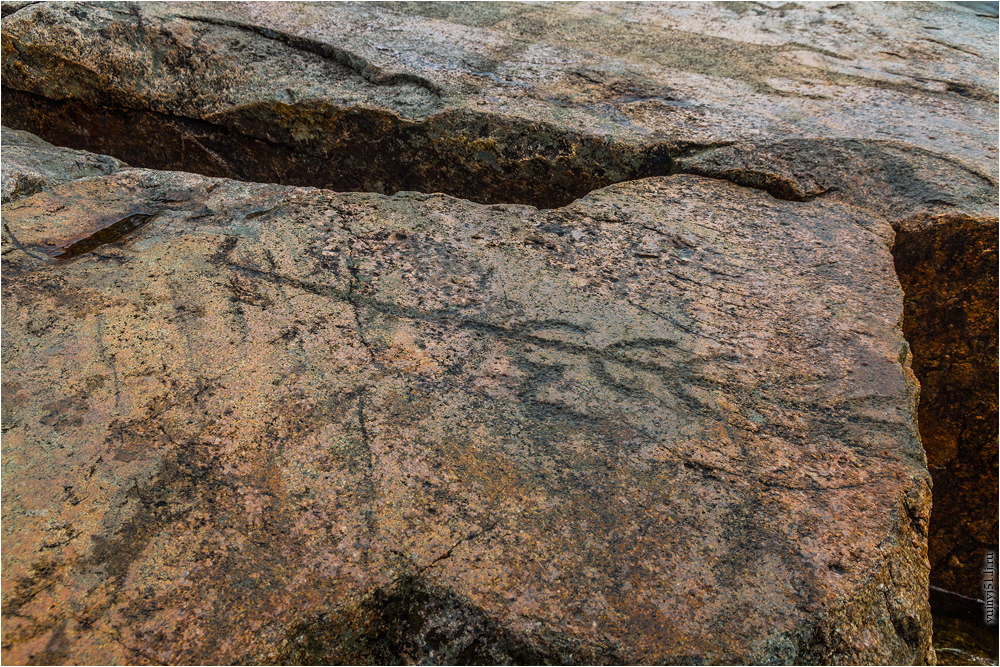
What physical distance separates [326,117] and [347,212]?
493 mm

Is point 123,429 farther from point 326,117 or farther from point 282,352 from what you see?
point 326,117

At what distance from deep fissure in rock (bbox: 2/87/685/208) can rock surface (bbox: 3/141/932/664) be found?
310 millimetres

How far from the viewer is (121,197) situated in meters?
1.37

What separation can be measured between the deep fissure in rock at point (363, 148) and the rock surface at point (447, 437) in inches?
12.2

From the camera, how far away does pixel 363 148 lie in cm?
174

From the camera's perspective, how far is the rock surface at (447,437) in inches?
30.0

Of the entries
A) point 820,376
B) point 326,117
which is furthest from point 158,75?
point 820,376

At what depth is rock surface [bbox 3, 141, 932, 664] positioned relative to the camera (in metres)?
0.76

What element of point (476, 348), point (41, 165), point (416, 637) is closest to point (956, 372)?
point (476, 348)

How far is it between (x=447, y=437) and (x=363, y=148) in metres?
1.05

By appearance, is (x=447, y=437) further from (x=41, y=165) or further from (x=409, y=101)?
(x=41, y=165)

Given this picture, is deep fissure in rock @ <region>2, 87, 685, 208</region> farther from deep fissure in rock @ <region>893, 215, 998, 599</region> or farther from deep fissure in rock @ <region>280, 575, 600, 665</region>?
deep fissure in rock @ <region>280, 575, 600, 665</region>

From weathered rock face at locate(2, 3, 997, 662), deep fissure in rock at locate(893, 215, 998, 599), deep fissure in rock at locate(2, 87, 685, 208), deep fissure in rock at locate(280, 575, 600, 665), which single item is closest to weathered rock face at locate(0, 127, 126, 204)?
weathered rock face at locate(2, 3, 997, 662)

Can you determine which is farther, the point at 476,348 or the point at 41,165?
the point at 41,165
